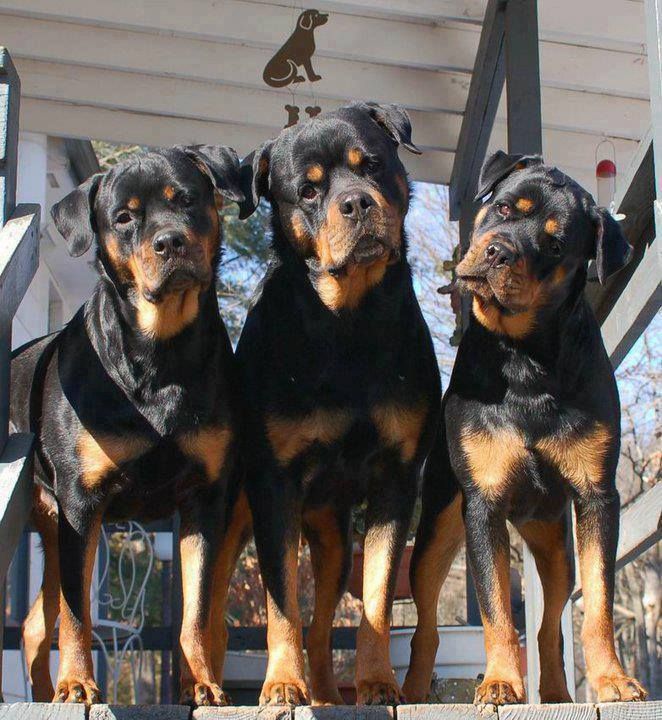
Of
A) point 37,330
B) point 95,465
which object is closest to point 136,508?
point 95,465

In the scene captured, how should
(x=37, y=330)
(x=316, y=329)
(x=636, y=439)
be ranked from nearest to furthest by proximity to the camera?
(x=316, y=329), (x=37, y=330), (x=636, y=439)

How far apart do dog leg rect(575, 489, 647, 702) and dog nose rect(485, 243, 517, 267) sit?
746 mm

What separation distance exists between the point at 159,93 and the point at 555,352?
418cm

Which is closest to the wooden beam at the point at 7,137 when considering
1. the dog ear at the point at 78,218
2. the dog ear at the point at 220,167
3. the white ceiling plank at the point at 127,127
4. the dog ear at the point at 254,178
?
the dog ear at the point at 78,218

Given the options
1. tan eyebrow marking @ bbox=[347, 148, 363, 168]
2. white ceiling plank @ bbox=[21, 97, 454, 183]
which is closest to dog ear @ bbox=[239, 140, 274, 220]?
tan eyebrow marking @ bbox=[347, 148, 363, 168]

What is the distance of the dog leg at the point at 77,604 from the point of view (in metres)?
3.38

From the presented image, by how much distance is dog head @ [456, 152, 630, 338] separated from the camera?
3.67 meters

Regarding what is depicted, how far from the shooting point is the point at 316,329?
403cm

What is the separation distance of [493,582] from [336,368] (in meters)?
0.86

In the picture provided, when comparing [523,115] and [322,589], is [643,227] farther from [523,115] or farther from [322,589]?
[322,589]

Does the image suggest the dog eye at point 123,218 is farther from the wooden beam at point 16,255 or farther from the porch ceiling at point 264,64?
the porch ceiling at point 264,64

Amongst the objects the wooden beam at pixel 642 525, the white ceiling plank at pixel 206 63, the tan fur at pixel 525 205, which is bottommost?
the wooden beam at pixel 642 525

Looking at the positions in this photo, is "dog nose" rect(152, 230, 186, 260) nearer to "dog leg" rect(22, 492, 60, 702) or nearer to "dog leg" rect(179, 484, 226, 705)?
"dog leg" rect(179, 484, 226, 705)

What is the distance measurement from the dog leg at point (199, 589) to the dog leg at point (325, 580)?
1.66 feet
